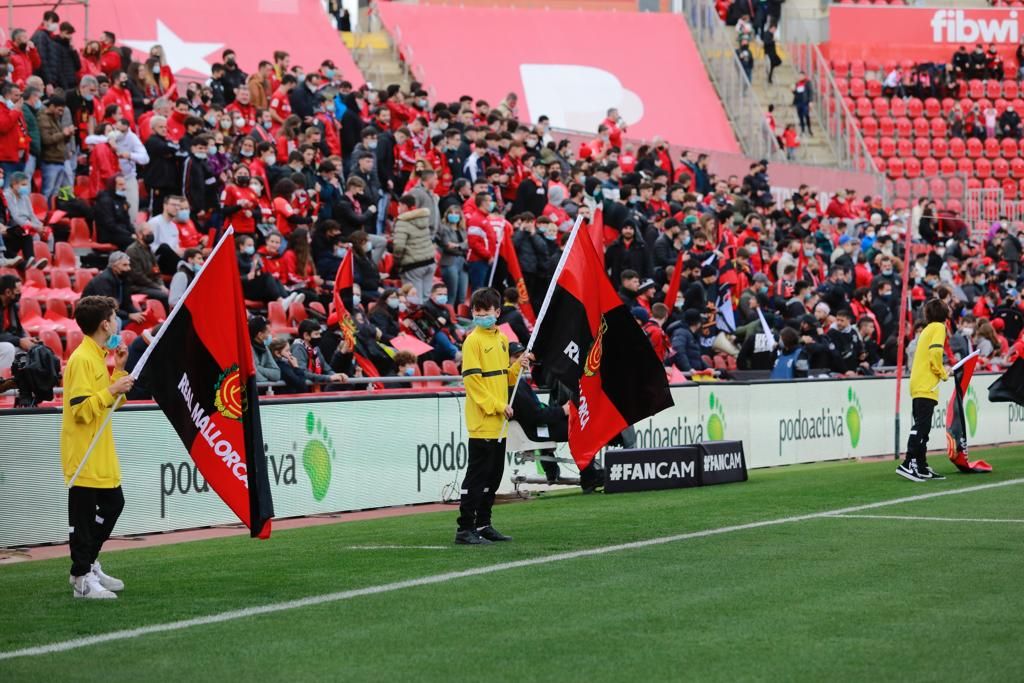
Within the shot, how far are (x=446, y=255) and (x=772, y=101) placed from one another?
25.3 metres

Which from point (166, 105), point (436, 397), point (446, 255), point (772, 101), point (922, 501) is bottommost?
point (922, 501)

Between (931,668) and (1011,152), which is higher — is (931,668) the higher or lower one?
the lower one

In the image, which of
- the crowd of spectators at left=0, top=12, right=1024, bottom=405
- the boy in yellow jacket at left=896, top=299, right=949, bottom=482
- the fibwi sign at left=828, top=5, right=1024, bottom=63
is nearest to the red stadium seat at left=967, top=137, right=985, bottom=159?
the fibwi sign at left=828, top=5, right=1024, bottom=63

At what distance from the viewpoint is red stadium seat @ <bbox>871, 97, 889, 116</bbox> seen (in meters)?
49.1

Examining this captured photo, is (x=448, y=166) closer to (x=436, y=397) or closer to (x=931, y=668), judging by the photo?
(x=436, y=397)

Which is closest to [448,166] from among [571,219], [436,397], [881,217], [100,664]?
[571,219]

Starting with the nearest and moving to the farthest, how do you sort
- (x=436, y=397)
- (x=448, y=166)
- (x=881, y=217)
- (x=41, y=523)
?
(x=41, y=523) → (x=436, y=397) → (x=448, y=166) → (x=881, y=217)

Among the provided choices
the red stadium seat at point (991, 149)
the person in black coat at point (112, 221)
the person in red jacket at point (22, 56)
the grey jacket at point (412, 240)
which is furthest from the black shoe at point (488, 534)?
the red stadium seat at point (991, 149)

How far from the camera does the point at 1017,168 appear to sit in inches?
1895

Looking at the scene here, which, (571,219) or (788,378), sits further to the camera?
(571,219)

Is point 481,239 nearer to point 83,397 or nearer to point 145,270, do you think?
point 145,270

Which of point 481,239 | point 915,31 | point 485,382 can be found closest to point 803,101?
point 915,31

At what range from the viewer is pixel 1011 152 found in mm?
48500

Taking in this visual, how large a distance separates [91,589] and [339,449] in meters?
6.53
